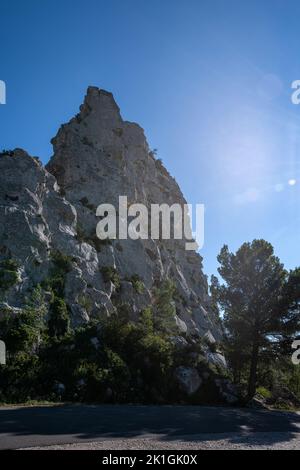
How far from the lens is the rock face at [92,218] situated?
2998 cm

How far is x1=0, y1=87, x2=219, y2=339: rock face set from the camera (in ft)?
98.4

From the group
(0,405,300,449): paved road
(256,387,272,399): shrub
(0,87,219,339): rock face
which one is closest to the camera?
(0,405,300,449): paved road

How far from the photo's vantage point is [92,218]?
4303 cm

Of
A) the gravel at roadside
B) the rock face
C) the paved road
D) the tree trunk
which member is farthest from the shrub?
the gravel at roadside

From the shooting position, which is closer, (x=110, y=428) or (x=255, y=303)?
(x=110, y=428)

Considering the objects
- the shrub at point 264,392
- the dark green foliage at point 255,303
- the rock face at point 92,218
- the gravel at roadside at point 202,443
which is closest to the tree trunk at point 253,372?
the dark green foliage at point 255,303

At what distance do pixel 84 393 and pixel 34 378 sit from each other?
311 centimetres

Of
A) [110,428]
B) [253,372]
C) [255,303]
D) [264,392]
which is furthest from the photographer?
[264,392]

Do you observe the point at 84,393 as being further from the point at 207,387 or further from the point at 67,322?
the point at 207,387

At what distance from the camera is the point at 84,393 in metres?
21.4

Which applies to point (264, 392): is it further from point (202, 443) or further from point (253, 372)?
point (202, 443)

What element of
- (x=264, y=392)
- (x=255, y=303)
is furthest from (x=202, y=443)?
(x=264, y=392)

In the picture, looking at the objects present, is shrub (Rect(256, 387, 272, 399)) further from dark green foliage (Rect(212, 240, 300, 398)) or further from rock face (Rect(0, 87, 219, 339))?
rock face (Rect(0, 87, 219, 339))
